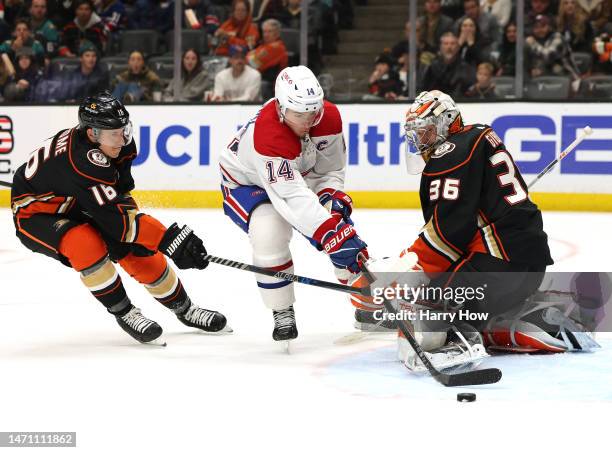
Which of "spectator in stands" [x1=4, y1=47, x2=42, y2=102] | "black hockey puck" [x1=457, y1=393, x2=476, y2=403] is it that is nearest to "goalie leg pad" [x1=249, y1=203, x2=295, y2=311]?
"black hockey puck" [x1=457, y1=393, x2=476, y2=403]

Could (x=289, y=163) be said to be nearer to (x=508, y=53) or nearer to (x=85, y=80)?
(x=508, y=53)

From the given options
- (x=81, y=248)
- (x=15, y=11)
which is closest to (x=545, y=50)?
(x=15, y=11)

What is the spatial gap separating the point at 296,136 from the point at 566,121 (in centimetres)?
434

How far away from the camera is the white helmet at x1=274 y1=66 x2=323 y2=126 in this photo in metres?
3.39

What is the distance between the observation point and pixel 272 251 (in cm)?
354

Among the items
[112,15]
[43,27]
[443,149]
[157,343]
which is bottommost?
[157,343]

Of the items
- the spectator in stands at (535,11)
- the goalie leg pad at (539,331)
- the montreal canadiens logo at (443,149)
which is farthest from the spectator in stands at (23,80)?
the goalie leg pad at (539,331)

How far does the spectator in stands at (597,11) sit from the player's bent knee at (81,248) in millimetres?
5319

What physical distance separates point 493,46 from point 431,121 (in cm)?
471

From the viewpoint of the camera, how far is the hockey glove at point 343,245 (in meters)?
3.34

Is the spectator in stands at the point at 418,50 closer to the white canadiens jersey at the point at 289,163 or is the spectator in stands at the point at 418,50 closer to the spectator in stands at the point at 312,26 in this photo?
the spectator in stands at the point at 312,26

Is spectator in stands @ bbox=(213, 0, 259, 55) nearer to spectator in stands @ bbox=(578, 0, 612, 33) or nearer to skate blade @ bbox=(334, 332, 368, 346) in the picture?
spectator in stands @ bbox=(578, 0, 612, 33)

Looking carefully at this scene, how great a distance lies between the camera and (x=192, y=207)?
7977 mm

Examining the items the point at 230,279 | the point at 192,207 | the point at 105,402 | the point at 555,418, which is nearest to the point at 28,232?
the point at 105,402
